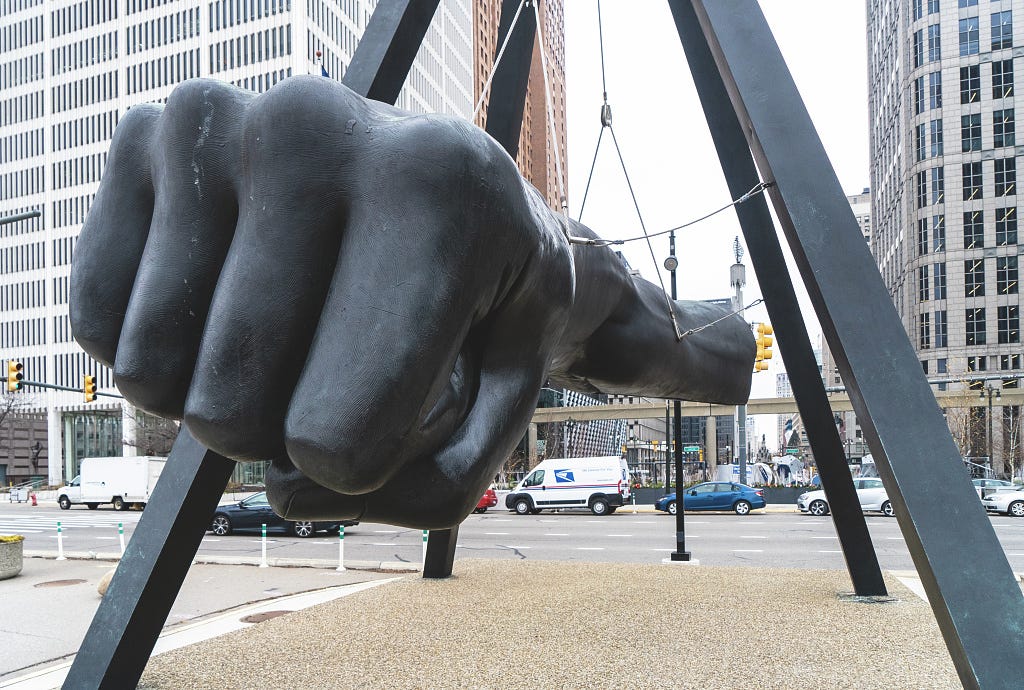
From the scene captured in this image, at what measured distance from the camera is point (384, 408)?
2078 millimetres

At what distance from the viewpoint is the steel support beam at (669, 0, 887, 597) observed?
7398 mm

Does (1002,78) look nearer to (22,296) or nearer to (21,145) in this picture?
(21,145)

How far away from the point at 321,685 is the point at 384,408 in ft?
14.5

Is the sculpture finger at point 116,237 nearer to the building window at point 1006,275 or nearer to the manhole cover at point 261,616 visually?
the manhole cover at point 261,616

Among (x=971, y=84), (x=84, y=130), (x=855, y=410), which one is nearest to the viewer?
(x=855, y=410)

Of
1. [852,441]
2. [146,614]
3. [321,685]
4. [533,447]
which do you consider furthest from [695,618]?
[852,441]

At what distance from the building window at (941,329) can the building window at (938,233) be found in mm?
5674

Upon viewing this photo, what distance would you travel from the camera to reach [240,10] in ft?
209

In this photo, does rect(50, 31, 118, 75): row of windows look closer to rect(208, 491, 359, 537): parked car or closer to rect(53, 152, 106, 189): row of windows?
rect(53, 152, 106, 189): row of windows

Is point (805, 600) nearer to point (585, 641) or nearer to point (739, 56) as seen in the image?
point (585, 641)

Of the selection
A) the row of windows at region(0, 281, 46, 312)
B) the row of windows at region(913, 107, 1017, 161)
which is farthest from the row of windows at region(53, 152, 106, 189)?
the row of windows at region(913, 107, 1017, 161)

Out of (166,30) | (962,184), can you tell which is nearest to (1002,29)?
(962,184)

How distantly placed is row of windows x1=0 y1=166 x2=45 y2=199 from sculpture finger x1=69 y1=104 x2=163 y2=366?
78.5m

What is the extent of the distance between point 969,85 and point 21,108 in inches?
3259
